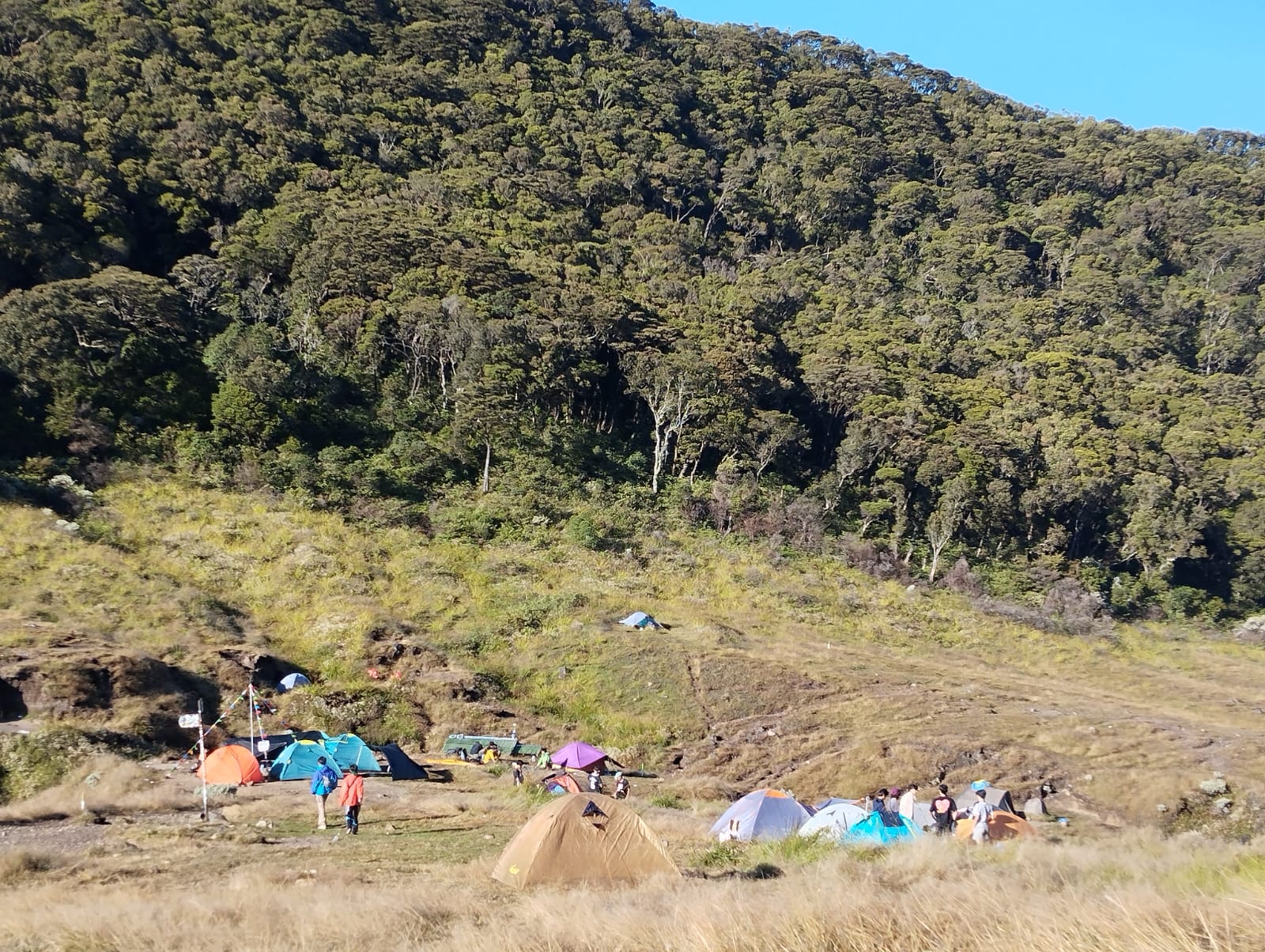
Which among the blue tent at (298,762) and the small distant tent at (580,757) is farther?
the small distant tent at (580,757)

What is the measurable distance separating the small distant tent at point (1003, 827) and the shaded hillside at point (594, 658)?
612 cm

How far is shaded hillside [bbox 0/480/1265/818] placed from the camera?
21.9 meters

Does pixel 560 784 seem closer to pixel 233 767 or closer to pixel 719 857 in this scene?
pixel 233 767

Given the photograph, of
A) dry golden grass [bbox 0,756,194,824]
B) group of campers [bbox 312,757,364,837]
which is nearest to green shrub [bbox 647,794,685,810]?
group of campers [bbox 312,757,364,837]

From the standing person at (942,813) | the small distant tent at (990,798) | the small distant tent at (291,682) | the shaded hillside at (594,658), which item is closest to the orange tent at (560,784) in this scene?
the shaded hillside at (594,658)

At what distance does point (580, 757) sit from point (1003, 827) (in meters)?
9.88

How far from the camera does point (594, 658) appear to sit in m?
28.3

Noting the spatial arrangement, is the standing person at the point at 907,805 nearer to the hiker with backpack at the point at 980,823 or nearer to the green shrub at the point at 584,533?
the hiker with backpack at the point at 980,823

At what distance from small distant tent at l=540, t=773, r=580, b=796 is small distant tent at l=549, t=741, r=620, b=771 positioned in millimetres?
2796

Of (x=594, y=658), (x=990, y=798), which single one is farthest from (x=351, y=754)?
(x=990, y=798)

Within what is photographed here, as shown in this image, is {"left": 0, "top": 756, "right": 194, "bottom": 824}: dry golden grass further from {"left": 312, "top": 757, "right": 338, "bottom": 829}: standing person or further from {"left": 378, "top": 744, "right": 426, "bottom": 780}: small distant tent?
{"left": 378, "top": 744, "right": 426, "bottom": 780}: small distant tent

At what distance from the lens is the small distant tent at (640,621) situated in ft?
101

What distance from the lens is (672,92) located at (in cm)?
10406

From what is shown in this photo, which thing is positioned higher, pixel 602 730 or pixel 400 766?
pixel 400 766
